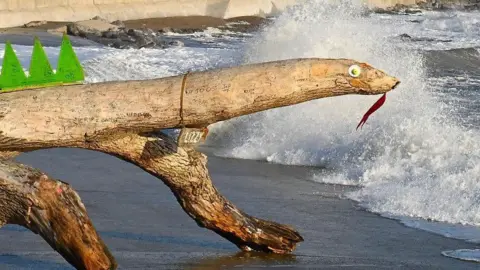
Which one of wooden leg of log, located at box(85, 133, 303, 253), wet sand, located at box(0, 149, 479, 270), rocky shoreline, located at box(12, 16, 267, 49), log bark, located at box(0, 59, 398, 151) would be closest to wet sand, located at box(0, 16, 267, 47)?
rocky shoreline, located at box(12, 16, 267, 49)

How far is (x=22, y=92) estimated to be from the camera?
6422mm

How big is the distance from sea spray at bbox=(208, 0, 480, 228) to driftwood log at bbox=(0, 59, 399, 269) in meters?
3.51

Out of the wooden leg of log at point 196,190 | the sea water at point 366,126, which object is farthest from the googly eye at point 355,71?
the sea water at point 366,126

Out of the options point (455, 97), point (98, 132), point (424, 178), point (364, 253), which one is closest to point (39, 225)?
point (98, 132)

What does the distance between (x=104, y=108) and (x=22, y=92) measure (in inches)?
19.3

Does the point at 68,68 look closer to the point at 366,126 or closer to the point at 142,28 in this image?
the point at 366,126

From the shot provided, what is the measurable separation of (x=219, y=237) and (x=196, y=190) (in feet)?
3.34

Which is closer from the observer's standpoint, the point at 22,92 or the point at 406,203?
the point at 22,92

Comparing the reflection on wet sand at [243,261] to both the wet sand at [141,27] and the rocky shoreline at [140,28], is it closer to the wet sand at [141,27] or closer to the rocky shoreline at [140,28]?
the wet sand at [141,27]

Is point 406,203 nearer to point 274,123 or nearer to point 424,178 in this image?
point 424,178

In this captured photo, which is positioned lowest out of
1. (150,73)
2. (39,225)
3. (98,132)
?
(150,73)

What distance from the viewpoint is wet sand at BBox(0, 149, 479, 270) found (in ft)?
24.0

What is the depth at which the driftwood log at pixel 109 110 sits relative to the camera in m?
6.16

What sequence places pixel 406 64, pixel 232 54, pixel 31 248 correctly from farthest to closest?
1. pixel 232 54
2. pixel 406 64
3. pixel 31 248
